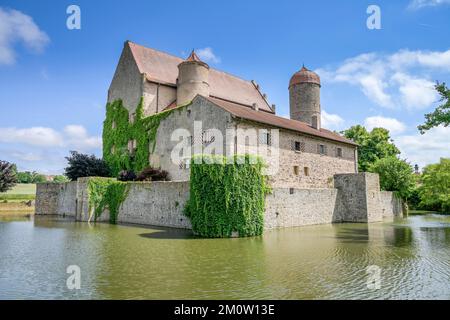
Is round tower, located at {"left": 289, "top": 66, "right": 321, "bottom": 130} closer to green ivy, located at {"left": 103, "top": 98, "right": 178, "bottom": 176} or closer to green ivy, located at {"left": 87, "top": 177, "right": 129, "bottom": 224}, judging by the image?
green ivy, located at {"left": 103, "top": 98, "right": 178, "bottom": 176}

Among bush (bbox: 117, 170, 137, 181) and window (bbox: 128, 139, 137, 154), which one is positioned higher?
window (bbox: 128, 139, 137, 154)

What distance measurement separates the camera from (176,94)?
117 feet

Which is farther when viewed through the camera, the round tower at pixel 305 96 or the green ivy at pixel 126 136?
the round tower at pixel 305 96

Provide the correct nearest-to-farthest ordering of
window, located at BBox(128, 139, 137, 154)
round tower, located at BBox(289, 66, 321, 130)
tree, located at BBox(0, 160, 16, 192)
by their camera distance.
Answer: window, located at BBox(128, 139, 137, 154)
round tower, located at BBox(289, 66, 321, 130)
tree, located at BBox(0, 160, 16, 192)

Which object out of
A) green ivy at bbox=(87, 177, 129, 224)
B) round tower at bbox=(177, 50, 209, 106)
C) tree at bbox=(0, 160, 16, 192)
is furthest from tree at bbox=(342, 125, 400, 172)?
tree at bbox=(0, 160, 16, 192)

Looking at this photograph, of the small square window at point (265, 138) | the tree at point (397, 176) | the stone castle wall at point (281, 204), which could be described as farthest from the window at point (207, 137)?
the tree at point (397, 176)

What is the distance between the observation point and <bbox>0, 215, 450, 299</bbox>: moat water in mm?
7820

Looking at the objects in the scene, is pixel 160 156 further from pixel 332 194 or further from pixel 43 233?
pixel 332 194

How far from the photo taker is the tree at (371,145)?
45.3 m

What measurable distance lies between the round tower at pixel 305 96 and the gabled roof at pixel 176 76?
4.22 m

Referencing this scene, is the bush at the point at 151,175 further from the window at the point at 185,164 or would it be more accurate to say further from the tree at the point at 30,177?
the tree at the point at 30,177

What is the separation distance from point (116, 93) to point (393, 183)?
3237 cm

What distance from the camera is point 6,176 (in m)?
41.0
